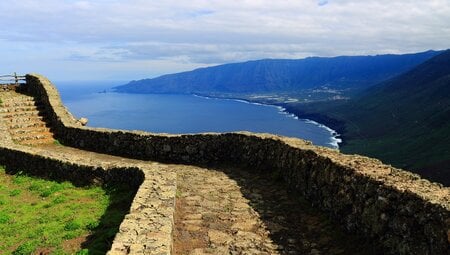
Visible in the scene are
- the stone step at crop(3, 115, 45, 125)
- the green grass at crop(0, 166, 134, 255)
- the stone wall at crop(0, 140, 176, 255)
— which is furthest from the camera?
the stone step at crop(3, 115, 45, 125)

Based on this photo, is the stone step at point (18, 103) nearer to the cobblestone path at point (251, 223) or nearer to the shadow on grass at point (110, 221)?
the shadow on grass at point (110, 221)

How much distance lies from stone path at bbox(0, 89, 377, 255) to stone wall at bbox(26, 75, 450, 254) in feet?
Result: 1.81

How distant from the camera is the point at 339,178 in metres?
12.3

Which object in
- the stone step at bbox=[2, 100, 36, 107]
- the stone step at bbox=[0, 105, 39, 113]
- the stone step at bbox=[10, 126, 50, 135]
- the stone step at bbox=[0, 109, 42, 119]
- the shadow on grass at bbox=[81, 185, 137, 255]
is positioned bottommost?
the shadow on grass at bbox=[81, 185, 137, 255]

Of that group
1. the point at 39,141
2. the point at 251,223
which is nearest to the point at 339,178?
the point at 251,223

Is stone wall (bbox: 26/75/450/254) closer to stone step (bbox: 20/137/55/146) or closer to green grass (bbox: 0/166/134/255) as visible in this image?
stone step (bbox: 20/137/55/146)

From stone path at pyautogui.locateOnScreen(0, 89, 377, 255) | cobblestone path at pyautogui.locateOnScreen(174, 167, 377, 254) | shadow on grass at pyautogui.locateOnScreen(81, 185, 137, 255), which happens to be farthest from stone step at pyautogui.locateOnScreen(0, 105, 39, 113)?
cobblestone path at pyautogui.locateOnScreen(174, 167, 377, 254)

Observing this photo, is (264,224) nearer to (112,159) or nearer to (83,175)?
(83,175)

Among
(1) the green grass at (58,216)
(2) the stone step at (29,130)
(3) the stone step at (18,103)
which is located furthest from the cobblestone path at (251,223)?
(3) the stone step at (18,103)

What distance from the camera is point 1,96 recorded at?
38.4m

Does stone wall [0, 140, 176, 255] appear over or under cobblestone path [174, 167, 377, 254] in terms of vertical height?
over

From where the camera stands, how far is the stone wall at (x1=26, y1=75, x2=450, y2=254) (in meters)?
8.53

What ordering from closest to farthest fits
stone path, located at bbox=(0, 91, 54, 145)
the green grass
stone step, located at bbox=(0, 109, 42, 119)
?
1. the green grass
2. stone path, located at bbox=(0, 91, 54, 145)
3. stone step, located at bbox=(0, 109, 42, 119)

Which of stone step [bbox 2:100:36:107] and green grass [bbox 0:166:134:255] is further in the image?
stone step [bbox 2:100:36:107]
